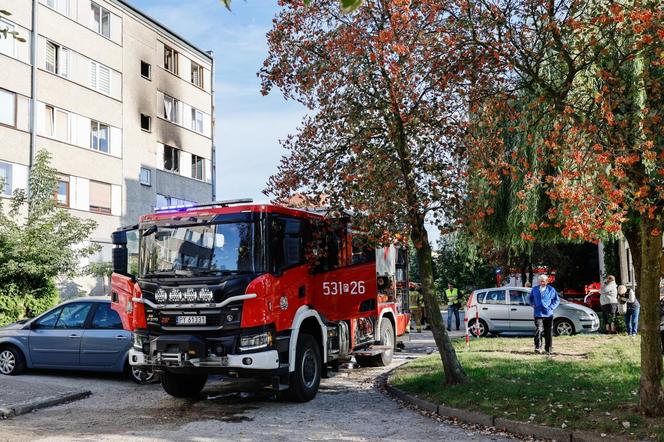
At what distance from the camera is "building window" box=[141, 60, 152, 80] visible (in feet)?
113

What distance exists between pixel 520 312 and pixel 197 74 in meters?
24.4

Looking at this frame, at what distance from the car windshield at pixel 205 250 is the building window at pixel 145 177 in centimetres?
2359

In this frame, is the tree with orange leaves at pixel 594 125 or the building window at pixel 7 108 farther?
the building window at pixel 7 108

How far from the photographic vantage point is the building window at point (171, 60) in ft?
119

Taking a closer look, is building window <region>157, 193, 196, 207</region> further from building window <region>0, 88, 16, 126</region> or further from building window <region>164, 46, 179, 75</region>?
building window <region>0, 88, 16, 126</region>

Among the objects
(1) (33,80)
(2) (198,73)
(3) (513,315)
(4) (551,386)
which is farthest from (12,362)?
(2) (198,73)

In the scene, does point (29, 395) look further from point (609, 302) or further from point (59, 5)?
point (59, 5)

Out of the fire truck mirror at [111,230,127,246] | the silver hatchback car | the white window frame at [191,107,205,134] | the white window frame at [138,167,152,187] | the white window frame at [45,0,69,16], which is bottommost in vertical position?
the silver hatchback car

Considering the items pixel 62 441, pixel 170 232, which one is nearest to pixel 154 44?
pixel 170 232

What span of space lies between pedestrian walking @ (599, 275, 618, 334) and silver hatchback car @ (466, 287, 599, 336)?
61cm

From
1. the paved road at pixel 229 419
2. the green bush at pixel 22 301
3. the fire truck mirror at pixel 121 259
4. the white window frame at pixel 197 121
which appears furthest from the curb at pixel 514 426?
the white window frame at pixel 197 121

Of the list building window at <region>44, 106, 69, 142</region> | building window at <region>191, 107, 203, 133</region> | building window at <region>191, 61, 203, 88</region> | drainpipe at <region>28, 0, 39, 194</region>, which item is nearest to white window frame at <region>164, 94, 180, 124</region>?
building window at <region>191, 107, 203, 133</region>

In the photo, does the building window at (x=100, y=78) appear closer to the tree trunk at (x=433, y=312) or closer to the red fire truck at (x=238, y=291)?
the red fire truck at (x=238, y=291)

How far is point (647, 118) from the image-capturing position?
6793mm
